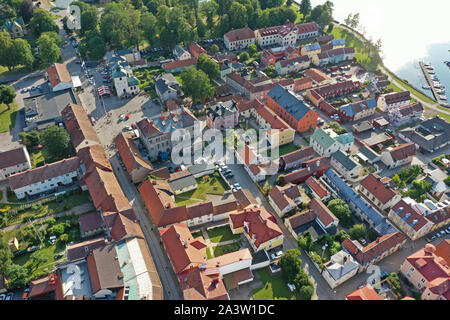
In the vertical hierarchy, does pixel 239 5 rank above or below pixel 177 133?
above

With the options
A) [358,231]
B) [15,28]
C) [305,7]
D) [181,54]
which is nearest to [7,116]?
[181,54]

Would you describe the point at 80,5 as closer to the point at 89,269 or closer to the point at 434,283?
the point at 89,269

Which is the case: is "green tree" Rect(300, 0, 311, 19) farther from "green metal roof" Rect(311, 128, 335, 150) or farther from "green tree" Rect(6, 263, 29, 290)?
"green tree" Rect(6, 263, 29, 290)

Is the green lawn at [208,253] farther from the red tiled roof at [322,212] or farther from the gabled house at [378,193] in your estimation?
the gabled house at [378,193]

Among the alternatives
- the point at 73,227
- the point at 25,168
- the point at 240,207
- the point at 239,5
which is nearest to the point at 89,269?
the point at 73,227

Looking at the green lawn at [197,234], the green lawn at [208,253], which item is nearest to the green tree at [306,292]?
the green lawn at [208,253]
